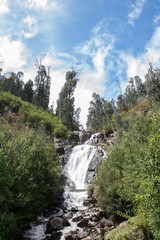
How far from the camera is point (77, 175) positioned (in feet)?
93.4

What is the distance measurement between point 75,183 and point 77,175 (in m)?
2.31

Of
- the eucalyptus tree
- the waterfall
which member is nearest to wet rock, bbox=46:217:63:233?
the waterfall

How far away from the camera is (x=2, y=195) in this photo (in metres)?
8.40

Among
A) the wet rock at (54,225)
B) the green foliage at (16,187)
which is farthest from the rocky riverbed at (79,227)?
the green foliage at (16,187)

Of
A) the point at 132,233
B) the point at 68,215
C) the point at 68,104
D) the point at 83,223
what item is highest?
the point at 68,104

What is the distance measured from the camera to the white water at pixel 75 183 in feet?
41.0

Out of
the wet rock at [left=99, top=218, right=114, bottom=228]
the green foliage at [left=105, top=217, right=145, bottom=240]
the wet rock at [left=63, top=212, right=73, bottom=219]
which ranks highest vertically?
the green foliage at [left=105, top=217, right=145, bottom=240]

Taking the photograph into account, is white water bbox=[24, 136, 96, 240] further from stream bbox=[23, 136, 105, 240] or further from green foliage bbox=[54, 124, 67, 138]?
green foliage bbox=[54, 124, 67, 138]

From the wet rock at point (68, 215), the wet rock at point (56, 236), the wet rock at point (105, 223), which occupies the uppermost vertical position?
the wet rock at point (105, 223)

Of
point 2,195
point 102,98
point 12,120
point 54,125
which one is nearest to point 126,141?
point 2,195

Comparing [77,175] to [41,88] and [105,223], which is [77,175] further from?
[41,88]

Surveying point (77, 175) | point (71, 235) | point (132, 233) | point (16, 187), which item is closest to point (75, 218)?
point (71, 235)

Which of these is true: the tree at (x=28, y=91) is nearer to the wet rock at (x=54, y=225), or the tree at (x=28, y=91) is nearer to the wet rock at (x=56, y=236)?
the wet rock at (x=54, y=225)

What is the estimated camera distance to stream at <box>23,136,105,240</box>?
12367mm
